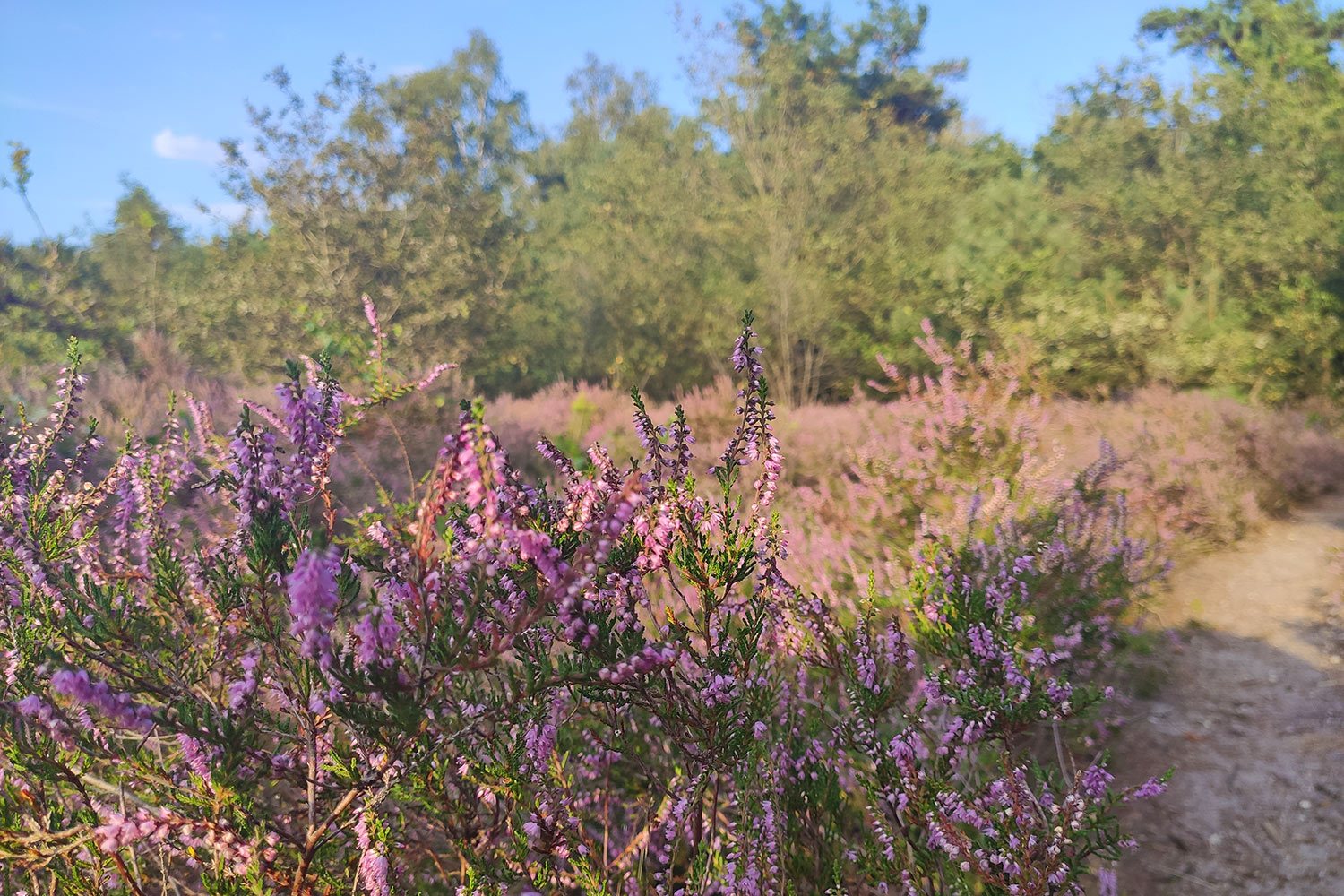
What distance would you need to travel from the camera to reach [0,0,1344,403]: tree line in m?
12.9

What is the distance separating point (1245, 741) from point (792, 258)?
38.6 ft

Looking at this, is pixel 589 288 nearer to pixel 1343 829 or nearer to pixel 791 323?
pixel 791 323

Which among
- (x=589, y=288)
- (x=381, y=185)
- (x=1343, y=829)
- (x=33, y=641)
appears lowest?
(x=1343, y=829)

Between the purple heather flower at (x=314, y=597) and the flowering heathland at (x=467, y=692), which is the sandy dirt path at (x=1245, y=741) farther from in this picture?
the purple heather flower at (x=314, y=597)

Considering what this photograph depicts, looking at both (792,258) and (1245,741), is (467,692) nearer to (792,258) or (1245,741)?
(1245,741)

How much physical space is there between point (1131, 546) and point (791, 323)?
1024cm

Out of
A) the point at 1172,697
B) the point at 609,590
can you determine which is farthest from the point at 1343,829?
the point at 609,590

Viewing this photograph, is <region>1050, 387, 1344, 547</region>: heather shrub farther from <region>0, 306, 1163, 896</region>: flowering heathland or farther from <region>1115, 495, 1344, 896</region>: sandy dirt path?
<region>0, 306, 1163, 896</region>: flowering heathland

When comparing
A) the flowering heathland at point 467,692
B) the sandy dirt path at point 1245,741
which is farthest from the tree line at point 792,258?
the flowering heathland at point 467,692

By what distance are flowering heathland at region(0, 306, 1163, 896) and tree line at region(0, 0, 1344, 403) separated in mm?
9245

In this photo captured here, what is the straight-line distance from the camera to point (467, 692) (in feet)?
6.91

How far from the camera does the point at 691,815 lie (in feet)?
7.42

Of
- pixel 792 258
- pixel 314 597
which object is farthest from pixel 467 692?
pixel 792 258

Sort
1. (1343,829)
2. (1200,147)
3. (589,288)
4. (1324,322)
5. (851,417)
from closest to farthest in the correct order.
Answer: (1343,829), (851,417), (1324,322), (1200,147), (589,288)
